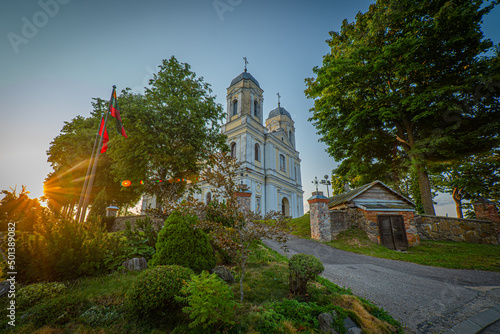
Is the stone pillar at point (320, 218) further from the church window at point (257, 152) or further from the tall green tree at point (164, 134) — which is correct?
the church window at point (257, 152)

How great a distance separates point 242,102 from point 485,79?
2299cm

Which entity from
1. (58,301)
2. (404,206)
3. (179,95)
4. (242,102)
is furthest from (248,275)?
(242,102)

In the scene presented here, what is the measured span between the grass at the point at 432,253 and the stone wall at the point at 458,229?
7.31 feet

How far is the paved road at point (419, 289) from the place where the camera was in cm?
318

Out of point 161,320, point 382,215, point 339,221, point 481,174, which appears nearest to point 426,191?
point 382,215

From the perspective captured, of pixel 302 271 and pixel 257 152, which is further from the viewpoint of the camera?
pixel 257 152

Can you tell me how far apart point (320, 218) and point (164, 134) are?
1026 centimetres

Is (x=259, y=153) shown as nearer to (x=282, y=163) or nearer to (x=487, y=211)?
(x=282, y=163)

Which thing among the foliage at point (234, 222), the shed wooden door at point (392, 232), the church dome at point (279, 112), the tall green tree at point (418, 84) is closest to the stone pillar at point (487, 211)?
the tall green tree at point (418, 84)

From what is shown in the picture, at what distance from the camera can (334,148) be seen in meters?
15.0

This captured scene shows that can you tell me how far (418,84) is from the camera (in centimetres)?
1240

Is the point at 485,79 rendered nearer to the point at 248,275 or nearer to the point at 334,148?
the point at 334,148

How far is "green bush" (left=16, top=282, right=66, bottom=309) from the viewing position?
8.87 feet

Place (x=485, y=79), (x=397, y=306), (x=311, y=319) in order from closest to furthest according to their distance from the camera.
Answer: (x=311, y=319)
(x=397, y=306)
(x=485, y=79)
